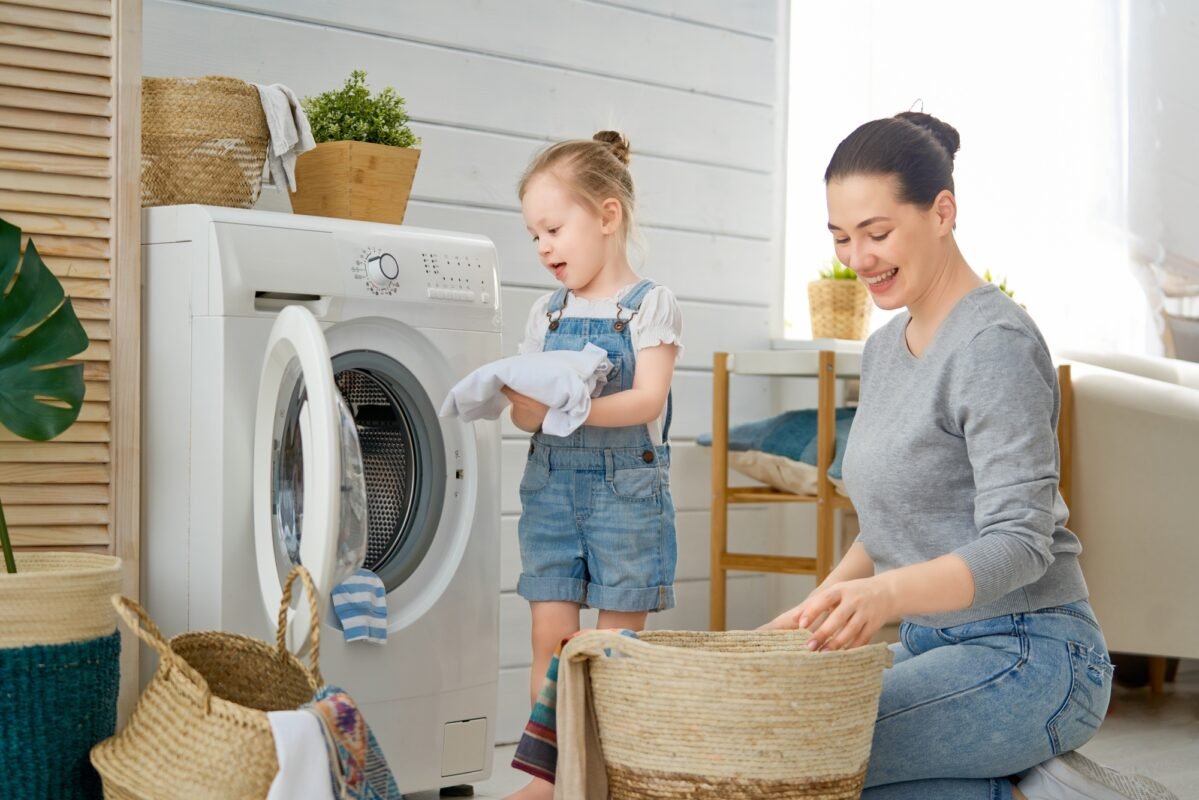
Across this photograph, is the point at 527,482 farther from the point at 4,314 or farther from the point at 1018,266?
the point at 1018,266

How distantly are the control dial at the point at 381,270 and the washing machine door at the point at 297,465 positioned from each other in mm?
→ 229

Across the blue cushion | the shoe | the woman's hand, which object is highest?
the woman's hand

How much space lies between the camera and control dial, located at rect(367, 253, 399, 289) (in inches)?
78.9

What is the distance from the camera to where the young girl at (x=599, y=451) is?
81.5 inches

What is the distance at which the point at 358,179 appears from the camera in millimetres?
2189

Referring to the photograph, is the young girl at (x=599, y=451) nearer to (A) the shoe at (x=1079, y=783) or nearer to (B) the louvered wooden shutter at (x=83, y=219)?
(B) the louvered wooden shutter at (x=83, y=219)

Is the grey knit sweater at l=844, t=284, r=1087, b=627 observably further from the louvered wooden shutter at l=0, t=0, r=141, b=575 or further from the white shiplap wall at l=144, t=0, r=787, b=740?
the white shiplap wall at l=144, t=0, r=787, b=740

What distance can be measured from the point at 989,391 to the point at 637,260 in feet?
5.48

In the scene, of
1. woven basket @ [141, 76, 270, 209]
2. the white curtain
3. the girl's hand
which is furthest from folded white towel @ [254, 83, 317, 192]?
the white curtain

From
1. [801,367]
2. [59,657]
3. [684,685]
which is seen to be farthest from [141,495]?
[801,367]

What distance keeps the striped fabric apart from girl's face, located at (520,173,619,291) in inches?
22.6

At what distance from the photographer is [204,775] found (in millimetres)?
1359

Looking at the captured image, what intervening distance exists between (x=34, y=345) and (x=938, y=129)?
113 centimetres

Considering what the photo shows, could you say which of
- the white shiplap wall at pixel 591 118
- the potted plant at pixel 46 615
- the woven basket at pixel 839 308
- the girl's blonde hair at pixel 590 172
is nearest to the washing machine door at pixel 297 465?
the potted plant at pixel 46 615
